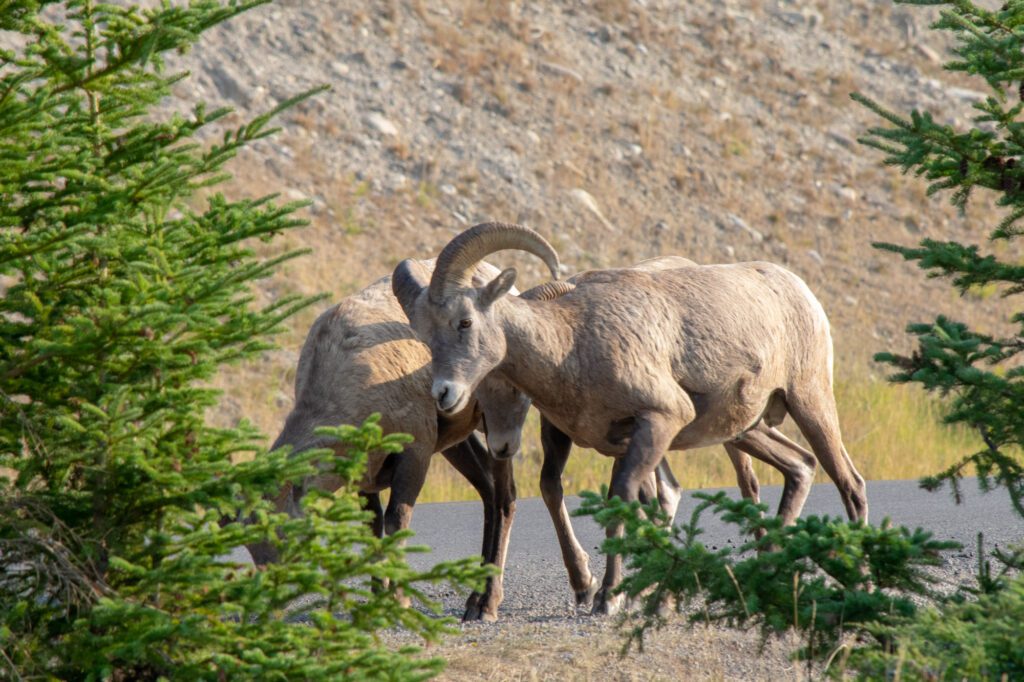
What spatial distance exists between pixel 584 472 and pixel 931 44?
73.3ft

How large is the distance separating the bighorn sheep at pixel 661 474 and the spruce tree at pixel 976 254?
2487 millimetres

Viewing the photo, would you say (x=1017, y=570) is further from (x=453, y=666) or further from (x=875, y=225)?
(x=875, y=225)

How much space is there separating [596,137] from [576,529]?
16.7 meters

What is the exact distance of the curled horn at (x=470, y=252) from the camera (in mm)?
7184

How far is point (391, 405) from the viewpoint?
25.6 feet

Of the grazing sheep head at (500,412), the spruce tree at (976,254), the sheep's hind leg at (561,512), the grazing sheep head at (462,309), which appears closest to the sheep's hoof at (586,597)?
the sheep's hind leg at (561,512)

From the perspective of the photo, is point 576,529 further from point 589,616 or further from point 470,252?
point 470,252

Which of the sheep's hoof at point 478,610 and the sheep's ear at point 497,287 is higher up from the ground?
the sheep's ear at point 497,287

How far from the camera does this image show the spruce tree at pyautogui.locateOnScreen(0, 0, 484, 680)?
4.39 meters

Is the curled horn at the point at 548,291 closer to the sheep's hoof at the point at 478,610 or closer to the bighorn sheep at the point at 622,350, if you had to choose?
the bighorn sheep at the point at 622,350

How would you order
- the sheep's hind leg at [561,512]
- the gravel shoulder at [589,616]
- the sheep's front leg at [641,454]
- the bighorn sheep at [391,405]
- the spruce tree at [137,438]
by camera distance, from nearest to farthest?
the spruce tree at [137,438] < the gravel shoulder at [589,616] < the sheep's front leg at [641,454] < the bighorn sheep at [391,405] < the sheep's hind leg at [561,512]

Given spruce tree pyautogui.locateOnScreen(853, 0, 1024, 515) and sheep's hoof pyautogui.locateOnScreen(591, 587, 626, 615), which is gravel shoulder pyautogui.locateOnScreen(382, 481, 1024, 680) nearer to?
sheep's hoof pyautogui.locateOnScreen(591, 587, 626, 615)

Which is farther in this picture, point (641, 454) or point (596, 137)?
point (596, 137)

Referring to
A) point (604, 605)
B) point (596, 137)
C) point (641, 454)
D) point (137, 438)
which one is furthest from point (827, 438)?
point (596, 137)
